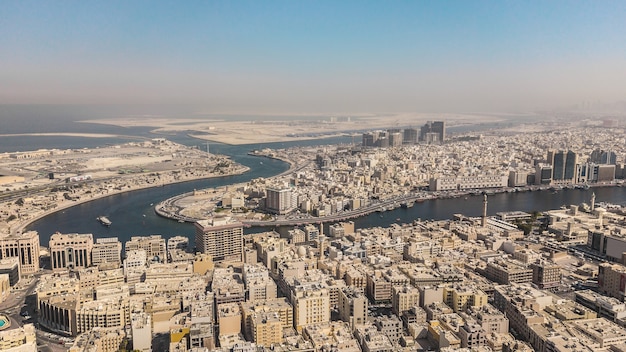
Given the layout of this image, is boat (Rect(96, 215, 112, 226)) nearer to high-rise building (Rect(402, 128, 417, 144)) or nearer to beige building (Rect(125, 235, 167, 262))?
A: beige building (Rect(125, 235, 167, 262))

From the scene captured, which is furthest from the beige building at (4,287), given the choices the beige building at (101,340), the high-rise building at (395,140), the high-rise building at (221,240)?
the high-rise building at (395,140)

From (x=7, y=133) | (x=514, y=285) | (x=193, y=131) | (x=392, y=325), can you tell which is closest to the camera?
(x=392, y=325)

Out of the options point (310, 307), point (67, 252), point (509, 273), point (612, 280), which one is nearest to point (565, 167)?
point (612, 280)

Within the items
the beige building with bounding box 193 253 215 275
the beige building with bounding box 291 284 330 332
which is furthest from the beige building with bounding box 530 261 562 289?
the beige building with bounding box 193 253 215 275

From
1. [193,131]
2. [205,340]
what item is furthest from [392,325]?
[193,131]

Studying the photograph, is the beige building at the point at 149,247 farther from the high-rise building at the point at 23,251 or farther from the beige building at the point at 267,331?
the beige building at the point at 267,331

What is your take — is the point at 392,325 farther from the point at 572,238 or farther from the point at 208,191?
the point at 208,191

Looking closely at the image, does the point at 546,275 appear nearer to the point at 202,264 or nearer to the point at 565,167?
the point at 202,264
